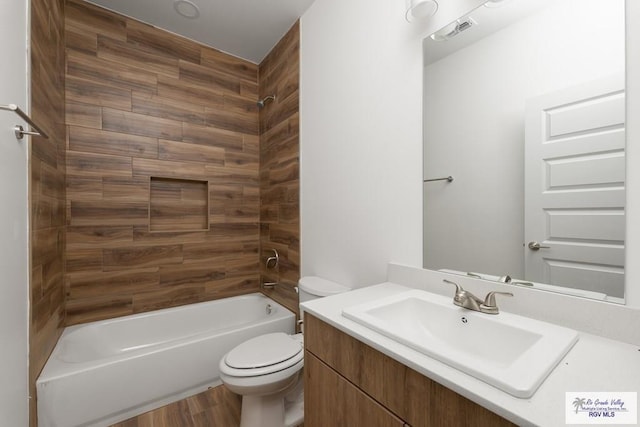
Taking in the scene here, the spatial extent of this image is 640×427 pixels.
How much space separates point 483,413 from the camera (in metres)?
0.52

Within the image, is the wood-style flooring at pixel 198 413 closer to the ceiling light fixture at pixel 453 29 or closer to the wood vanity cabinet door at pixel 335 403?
the wood vanity cabinet door at pixel 335 403

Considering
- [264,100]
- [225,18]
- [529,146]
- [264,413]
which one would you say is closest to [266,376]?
[264,413]

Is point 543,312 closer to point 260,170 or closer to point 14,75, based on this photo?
point 14,75

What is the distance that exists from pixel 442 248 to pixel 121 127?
2358 mm

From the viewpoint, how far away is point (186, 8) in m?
1.91

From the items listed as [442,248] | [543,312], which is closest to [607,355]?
[543,312]

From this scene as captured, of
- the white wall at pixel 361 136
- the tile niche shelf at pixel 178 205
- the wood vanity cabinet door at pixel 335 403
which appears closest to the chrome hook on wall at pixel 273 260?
the white wall at pixel 361 136

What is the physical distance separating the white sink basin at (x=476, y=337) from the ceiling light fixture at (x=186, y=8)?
2.31 meters

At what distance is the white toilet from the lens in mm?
1251

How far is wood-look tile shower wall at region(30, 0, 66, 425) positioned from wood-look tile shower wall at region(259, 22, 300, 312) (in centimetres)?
143

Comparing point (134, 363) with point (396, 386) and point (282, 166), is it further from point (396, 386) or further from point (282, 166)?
point (282, 166)

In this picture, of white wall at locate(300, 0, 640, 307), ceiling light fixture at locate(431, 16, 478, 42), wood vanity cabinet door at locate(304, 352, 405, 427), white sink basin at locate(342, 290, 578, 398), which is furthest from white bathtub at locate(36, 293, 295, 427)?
ceiling light fixture at locate(431, 16, 478, 42)

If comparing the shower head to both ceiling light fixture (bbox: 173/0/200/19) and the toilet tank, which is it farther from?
the toilet tank

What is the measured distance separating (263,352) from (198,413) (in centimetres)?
65
